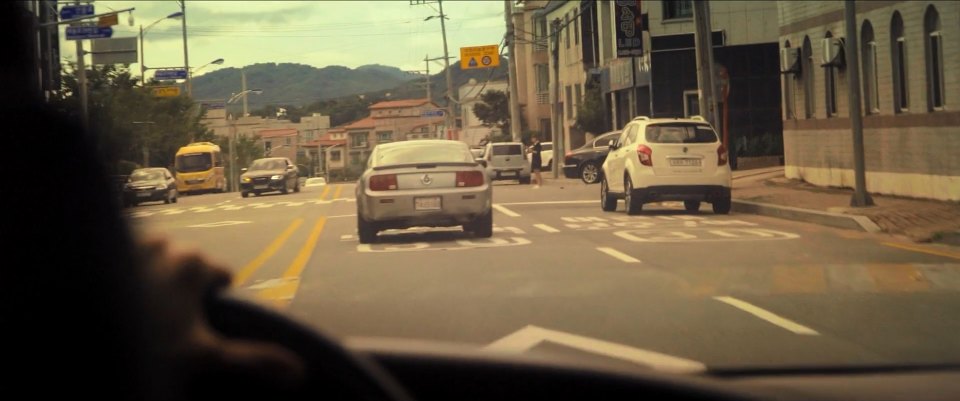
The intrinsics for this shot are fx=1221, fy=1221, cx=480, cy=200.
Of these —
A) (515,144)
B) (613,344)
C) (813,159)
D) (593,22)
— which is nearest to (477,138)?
(593,22)

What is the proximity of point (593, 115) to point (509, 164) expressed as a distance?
15.3 m

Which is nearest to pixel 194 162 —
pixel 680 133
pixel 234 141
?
pixel 234 141

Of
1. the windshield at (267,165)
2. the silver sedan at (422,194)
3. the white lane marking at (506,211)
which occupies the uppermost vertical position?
the windshield at (267,165)

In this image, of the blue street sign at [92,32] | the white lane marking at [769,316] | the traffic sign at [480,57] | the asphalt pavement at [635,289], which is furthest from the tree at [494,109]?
the white lane marking at [769,316]

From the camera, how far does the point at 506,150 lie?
42219 millimetres

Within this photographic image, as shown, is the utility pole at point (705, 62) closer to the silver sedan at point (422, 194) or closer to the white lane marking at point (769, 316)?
the silver sedan at point (422, 194)

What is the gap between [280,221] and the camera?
22.7 metres

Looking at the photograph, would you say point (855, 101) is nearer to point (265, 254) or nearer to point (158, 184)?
point (265, 254)

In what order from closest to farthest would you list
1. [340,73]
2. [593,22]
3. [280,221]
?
1. [340,73]
2. [280,221]
3. [593,22]

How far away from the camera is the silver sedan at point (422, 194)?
16.1 metres

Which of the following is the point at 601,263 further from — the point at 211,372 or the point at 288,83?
the point at 211,372

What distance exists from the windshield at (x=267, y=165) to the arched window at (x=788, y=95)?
1528cm

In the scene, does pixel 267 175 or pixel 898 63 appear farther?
pixel 267 175

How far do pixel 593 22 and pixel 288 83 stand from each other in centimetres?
4532
